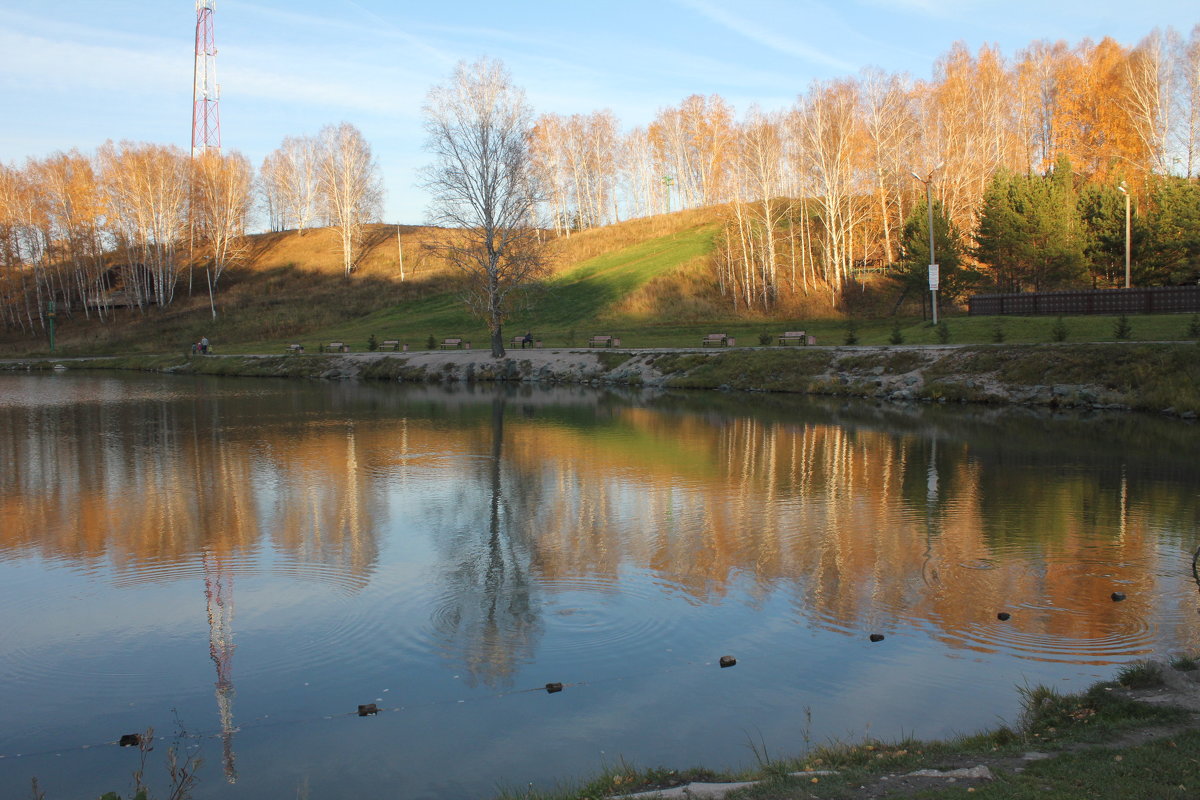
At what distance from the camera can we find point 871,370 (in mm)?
35875

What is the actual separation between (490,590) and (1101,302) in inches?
1484

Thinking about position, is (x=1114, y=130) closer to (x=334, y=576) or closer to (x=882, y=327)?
(x=882, y=327)

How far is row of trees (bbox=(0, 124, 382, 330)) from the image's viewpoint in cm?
7825

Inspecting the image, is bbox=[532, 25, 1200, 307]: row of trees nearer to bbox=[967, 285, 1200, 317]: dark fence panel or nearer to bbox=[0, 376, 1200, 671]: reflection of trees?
bbox=[967, 285, 1200, 317]: dark fence panel

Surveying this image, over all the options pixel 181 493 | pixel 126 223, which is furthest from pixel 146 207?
pixel 181 493

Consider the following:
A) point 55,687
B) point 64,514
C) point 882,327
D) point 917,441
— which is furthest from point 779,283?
point 55,687

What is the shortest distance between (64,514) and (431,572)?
7991 mm

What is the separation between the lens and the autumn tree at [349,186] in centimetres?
8831

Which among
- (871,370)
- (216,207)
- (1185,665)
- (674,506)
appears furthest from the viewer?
(216,207)

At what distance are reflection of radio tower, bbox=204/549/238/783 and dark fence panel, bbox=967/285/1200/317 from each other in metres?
38.9

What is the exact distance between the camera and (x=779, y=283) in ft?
205

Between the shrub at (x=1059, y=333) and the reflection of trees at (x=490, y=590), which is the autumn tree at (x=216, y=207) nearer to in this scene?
the shrub at (x=1059, y=333)

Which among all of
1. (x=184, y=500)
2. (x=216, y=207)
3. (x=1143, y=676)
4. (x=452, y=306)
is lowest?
(x=1143, y=676)

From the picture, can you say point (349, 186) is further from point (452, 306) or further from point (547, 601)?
point (547, 601)
